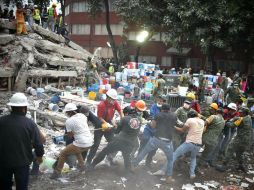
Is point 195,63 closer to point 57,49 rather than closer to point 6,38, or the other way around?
point 57,49

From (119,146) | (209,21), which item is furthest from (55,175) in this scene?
(209,21)

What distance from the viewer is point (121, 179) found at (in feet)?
23.9

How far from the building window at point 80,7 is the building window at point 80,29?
1872 millimetres

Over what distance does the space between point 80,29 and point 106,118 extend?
3666 cm

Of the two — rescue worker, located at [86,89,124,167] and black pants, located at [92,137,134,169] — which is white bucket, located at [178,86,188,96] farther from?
black pants, located at [92,137,134,169]

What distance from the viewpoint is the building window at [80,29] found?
42431 millimetres

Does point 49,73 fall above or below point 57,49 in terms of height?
below

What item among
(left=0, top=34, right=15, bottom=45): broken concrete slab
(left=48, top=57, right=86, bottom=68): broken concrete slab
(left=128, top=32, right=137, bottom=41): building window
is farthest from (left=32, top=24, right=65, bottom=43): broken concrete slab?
(left=128, top=32, right=137, bottom=41): building window

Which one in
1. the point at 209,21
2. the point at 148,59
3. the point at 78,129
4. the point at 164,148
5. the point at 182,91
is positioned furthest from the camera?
the point at 148,59

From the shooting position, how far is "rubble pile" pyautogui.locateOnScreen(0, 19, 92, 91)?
48.1 ft

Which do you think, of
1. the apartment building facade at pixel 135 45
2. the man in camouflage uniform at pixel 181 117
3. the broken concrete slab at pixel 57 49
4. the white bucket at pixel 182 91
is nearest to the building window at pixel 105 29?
the apartment building facade at pixel 135 45

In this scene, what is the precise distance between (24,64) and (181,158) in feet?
29.7

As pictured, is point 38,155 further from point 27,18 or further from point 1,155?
point 27,18

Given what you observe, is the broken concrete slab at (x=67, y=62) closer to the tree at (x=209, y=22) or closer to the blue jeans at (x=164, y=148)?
the tree at (x=209, y=22)
